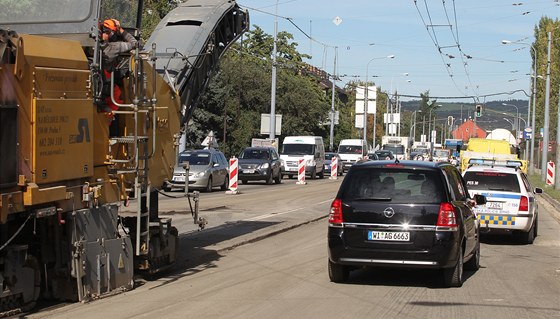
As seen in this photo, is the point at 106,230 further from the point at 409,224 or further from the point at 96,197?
the point at 409,224

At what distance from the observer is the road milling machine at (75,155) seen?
7.91 m

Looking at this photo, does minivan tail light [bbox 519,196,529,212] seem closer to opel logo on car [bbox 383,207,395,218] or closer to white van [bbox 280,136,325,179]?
opel logo on car [bbox 383,207,395,218]

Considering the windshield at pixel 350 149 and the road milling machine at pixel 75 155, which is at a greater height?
the road milling machine at pixel 75 155

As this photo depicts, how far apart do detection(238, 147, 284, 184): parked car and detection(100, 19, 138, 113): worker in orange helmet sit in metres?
28.4

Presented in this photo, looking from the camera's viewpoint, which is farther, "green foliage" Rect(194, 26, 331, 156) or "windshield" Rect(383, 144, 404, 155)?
"windshield" Rect(383, 144, 404, 155)

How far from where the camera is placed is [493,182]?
16766mm

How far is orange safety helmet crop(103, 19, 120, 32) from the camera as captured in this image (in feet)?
31.9

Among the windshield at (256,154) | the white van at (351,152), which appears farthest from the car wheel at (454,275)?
the white van at (351,152)

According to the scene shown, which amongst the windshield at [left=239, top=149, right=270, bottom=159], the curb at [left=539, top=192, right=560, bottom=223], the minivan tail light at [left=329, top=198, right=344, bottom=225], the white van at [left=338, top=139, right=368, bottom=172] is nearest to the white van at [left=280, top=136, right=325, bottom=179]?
the windshield at [left=239, top=149, right=270, bottom=159]

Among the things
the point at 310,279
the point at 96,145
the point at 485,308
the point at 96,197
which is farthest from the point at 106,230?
the point at 485,308

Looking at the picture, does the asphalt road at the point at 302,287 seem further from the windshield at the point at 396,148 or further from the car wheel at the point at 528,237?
the windshield at the point at 396,148

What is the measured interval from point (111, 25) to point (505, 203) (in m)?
9.70

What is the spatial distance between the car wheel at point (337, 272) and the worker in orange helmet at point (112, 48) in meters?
3.57

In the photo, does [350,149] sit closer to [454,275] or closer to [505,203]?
[505,203]
